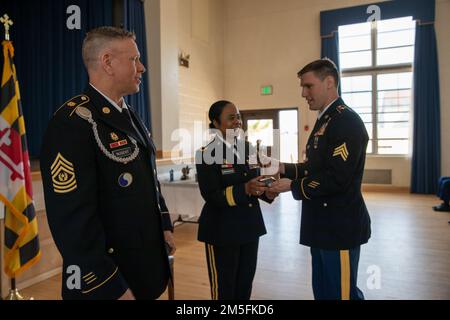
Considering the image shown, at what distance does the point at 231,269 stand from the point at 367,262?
7.23 ft

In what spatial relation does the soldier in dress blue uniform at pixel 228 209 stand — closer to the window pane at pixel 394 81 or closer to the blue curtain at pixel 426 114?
the blue curtain at pixel 426 114

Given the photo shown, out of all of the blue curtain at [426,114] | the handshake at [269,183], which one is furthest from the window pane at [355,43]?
the handshake at [269,183]

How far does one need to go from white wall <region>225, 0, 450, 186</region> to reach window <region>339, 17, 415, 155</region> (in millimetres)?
534

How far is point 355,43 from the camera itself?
8617mm

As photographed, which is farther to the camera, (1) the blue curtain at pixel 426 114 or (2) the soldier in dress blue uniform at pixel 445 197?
(1) the blue curtain at pixel 426 114

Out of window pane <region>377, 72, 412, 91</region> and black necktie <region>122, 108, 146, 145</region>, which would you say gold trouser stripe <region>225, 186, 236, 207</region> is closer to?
black necktie <region>122, 108, 146, 145</region>

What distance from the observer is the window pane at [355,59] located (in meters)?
8.57

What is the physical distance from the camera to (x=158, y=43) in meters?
5.17

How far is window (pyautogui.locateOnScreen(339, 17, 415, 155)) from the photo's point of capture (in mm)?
8242

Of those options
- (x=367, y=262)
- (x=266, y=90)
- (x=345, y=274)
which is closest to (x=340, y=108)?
(x=345, y=274)

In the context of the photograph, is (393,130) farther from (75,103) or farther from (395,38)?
(75,103)

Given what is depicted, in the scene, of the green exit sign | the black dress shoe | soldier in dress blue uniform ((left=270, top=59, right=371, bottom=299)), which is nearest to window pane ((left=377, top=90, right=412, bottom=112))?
the green exit sign

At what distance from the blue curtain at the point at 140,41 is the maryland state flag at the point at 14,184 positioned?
7.05ft
